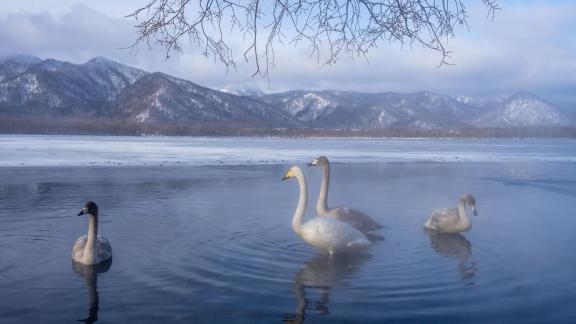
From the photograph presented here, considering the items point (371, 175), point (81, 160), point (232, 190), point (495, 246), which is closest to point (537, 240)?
point (495, 246)

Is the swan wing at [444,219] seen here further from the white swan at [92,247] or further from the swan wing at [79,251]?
the swan wing at [79,251]

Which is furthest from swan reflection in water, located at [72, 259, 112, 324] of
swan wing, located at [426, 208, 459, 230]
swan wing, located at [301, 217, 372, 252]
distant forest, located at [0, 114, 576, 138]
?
distant forest, located at [0, 114, 576, 138]

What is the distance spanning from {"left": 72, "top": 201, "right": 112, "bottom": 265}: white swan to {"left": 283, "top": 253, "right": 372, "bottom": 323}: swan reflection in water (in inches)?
99.6

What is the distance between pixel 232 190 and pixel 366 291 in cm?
970

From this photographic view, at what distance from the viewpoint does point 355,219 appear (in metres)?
9.66

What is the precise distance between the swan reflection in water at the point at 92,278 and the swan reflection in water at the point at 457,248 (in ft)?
13.7

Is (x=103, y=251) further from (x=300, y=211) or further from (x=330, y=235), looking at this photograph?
(x=330, y=235)

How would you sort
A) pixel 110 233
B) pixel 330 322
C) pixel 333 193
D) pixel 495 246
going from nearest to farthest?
pixel 330 322, pixel 495 246, pixel 110 233, pixel 333 193

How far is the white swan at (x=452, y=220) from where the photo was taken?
377 inches

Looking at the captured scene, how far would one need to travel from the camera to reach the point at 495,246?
884 centimetres

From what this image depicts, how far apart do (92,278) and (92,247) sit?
0.62 metres

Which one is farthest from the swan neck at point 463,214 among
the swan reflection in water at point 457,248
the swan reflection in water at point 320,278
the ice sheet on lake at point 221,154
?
the ice sheet on lake at point 221,154

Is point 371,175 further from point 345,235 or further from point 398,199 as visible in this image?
point 345,235

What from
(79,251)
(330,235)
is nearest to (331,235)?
(330,235)
